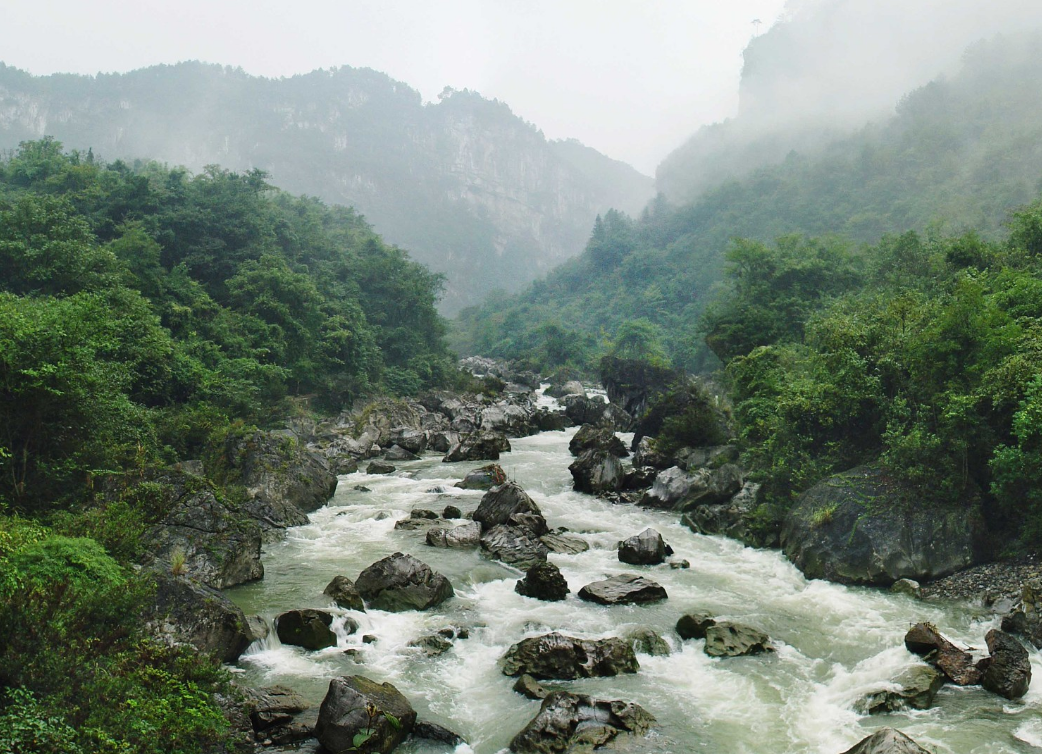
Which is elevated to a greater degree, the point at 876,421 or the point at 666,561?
the point at 876,421

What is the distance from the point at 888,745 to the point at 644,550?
746 cm

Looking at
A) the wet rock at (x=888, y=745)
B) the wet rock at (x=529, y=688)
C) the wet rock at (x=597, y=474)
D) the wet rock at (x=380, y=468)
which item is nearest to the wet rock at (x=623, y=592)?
the wet rock at (x=529, y=688)

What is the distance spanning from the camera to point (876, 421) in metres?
14.6

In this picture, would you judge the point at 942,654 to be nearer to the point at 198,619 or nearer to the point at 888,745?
the point at 888,745

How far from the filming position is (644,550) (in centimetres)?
1353

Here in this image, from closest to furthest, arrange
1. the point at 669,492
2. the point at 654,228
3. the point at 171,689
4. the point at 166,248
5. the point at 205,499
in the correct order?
the point at 171,689 < the point at 205,499 < the point at 669,492 < the point at 166,248 < the point at 654,228

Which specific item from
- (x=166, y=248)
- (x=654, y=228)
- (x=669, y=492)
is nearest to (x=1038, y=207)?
(x=669, y=492)

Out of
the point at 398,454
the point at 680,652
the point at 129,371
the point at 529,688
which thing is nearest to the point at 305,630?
the point at 529,688

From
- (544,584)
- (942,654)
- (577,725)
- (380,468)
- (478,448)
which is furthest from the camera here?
(478,448)

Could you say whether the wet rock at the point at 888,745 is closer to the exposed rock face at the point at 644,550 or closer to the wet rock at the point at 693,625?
the wet rock at the point at 693,625

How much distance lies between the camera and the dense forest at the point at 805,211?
58.1 metres

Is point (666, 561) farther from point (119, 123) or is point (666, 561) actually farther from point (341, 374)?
point (119, 123)

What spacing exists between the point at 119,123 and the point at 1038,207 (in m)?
168

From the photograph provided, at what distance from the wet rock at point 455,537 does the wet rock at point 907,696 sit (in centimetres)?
851
